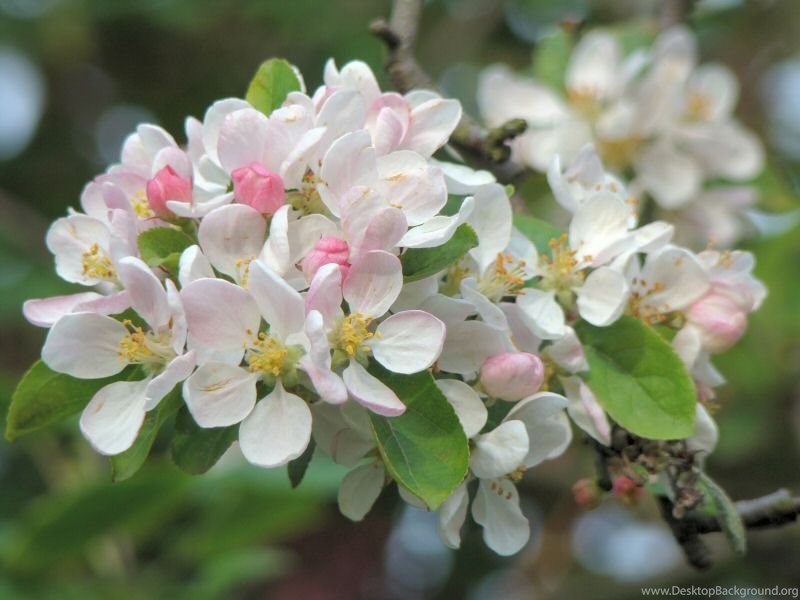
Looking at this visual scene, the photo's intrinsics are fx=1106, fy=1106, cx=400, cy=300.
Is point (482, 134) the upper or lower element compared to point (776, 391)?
upper

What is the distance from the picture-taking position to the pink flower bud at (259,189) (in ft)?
4.56

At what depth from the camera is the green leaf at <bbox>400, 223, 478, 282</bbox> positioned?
53.9 inches

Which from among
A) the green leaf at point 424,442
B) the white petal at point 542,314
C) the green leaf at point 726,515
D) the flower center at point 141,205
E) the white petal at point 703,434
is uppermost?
the flower center at point 141,205

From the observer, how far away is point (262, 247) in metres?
1.39

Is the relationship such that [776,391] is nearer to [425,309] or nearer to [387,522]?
[387,522]

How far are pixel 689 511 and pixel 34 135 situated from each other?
4.31 meters

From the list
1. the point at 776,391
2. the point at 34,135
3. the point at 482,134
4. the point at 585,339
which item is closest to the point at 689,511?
the point at 585,339

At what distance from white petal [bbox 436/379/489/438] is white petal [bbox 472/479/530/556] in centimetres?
13

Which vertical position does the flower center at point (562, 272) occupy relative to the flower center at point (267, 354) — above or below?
below

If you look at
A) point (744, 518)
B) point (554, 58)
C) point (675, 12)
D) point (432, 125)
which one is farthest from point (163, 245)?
point (675, 12)

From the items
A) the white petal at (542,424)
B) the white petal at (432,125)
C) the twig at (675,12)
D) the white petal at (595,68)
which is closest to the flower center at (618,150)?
the white petal at (595,68)

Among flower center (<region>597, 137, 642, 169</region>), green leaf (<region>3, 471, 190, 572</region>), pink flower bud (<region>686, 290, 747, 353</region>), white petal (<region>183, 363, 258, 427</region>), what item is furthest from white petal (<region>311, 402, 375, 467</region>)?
flower center (<region>597, 137, 642, 169</region>)

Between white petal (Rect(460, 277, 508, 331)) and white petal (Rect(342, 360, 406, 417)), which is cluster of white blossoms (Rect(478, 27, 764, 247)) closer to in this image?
white petal (Rect(460, 277, 508, 331))

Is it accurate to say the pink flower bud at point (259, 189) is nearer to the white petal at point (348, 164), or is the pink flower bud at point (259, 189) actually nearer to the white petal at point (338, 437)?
the white petal at point (348, 164)
